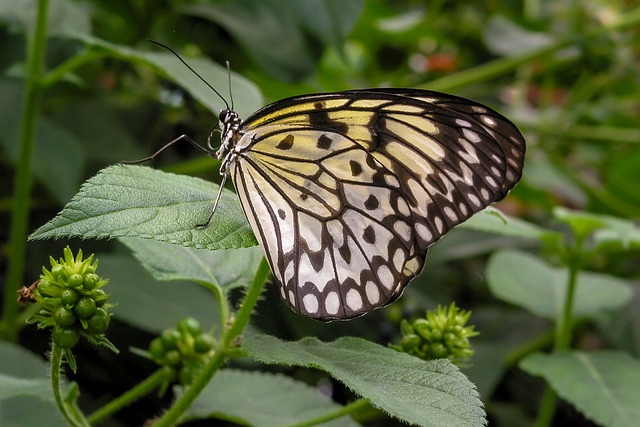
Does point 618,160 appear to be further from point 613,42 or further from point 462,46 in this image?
point 462,46

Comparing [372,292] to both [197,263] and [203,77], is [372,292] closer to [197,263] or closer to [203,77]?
[197,263]

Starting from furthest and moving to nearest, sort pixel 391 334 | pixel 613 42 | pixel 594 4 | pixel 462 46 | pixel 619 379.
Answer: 1. pixel 462 46
2. pixel 594 4
3. pixel 613 42
4. pixel 391 334
5. pixel 619 379

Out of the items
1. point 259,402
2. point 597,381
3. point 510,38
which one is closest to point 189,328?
point 259,402

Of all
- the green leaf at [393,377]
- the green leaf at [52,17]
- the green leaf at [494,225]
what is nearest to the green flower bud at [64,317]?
the green leaf at [393,377]

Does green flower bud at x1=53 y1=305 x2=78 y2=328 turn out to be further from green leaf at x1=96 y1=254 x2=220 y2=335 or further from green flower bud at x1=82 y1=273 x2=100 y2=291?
green leaf at x1=96 y1=254 x2=220 y2=335

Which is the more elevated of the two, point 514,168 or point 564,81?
point 564,81

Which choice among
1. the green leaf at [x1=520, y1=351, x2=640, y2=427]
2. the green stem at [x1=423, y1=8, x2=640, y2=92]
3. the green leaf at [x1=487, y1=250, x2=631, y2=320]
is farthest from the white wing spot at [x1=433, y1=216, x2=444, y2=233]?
the green stem at [x1=423, y1=8, x2=640, y2=92]

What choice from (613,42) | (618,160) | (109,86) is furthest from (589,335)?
(109,86)
